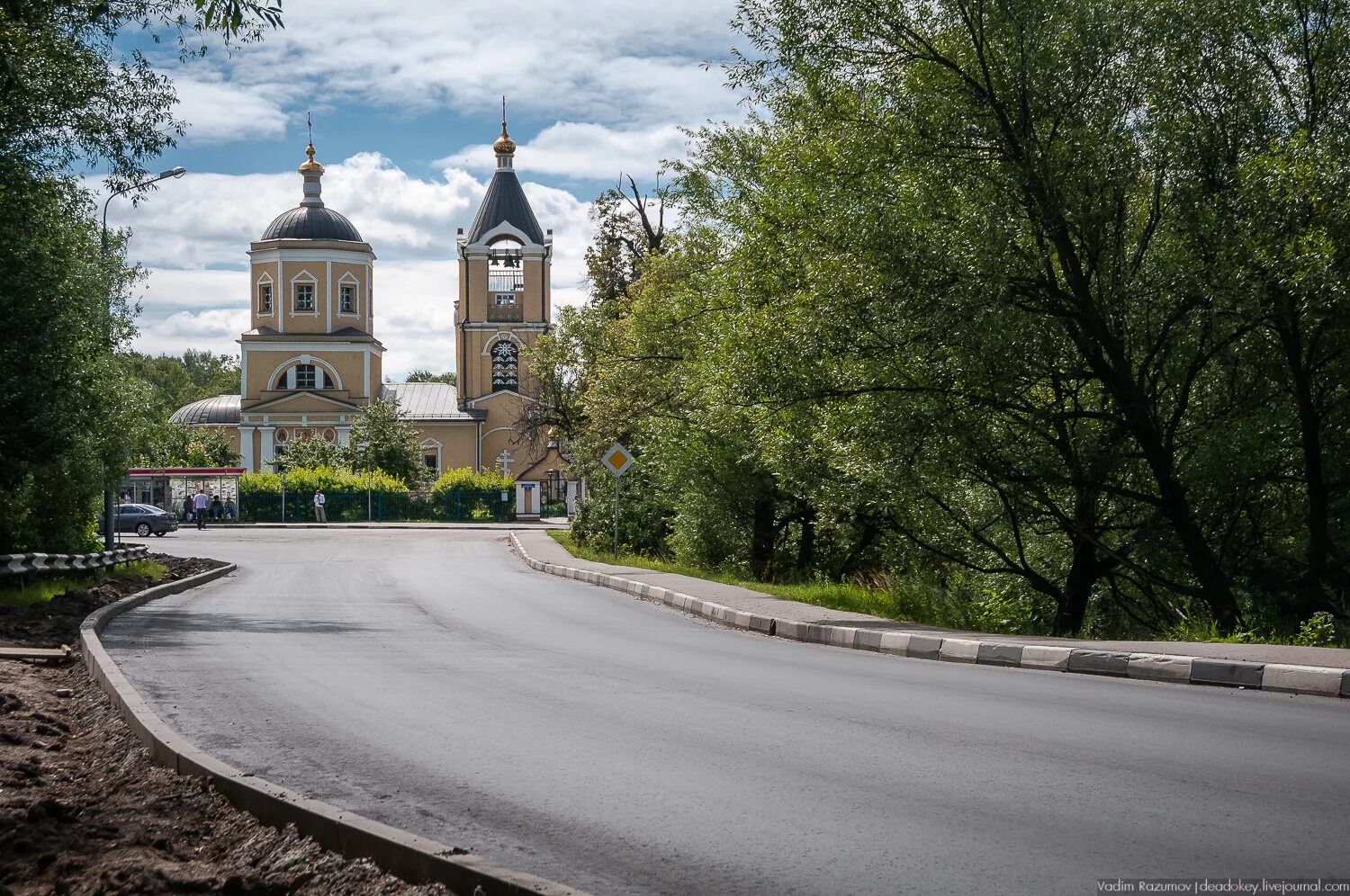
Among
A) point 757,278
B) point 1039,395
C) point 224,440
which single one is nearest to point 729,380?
point 757,278

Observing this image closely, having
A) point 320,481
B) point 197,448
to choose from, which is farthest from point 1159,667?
point 197,448

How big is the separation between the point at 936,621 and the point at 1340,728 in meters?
10.6

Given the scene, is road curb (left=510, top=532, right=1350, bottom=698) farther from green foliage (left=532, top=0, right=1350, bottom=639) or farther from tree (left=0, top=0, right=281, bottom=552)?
tree (left=0, top=0, right=281, bottom=552)

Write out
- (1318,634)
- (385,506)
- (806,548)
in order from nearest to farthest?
1. (1318,634)
2. (806,548)
3. (385,506)

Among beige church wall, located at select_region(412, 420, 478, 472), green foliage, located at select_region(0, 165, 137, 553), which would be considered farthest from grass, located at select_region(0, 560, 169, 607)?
beige church wall, located at select_region(412, 420, 478, 472)

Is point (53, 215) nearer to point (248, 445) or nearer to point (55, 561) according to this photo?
point (55, 561)

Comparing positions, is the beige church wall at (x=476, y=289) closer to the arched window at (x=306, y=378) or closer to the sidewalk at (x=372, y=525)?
the arched window at (x=306, y=378)

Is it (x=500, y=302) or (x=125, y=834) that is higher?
(x=500, y=302)

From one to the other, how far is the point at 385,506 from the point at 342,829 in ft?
247

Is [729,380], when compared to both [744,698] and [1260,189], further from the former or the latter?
[744,698]

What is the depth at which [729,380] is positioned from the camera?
2184cm

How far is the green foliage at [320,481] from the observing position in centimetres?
7638

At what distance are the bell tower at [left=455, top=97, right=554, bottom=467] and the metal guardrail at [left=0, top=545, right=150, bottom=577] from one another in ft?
240

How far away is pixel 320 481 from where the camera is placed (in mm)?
77688
